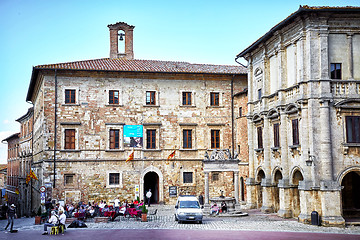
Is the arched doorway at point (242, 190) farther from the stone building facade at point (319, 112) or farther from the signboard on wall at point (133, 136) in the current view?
the stone building facade at point (319, 112)

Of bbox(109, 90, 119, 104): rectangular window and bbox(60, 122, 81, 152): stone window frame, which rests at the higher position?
bbox(109, 90, 119, 104): rectangular window

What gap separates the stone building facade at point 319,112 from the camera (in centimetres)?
2367

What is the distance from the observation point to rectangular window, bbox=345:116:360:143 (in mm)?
24016

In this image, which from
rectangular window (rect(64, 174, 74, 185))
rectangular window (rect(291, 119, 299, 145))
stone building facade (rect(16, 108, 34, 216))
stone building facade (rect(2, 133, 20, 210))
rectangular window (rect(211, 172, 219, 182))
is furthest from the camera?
stone building facade (rect(2, 133, 20, 210))

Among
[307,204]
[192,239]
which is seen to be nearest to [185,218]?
[192,239]

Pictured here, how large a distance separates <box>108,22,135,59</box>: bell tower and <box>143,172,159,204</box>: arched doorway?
1251cm

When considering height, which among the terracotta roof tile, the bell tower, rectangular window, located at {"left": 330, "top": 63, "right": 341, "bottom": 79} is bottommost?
rectangular window, located at {"left": 330, "top": 63, "right": 341, "bottom": 79}

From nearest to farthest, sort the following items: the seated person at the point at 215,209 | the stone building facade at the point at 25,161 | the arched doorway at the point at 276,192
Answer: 1. the seated person at the point at 215,209
2. the arched doorway at the point at 276,192
3. the stone building facade at the point at 25,161

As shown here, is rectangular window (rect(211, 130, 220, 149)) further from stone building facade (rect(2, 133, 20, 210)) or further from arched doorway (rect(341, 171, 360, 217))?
stone building facade (rect(2, 133, 20, 210))

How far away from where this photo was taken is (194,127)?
37688 millimetres

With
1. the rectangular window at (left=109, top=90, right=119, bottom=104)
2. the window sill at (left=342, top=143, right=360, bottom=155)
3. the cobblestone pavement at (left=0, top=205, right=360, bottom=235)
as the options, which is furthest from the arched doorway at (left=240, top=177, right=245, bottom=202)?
the window sill at (left=342, top=143, right=360, bottom=155)

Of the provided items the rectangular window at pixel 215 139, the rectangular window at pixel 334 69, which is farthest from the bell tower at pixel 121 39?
the rectangular window at pixel 334 69

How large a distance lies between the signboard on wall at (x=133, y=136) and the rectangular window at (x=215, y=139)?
653 cm

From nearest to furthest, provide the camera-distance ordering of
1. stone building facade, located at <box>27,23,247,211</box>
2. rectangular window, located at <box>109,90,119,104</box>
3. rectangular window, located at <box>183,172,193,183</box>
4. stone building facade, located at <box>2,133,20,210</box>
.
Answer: stone building facade, located at <box>27,23,247,211</box> < rectangular window, located at <box>109,90,119,104</box> < rectangular window, located at <box>183,172,193,183</box> < stone building facade, located at <box>2,133,20,210</box>
